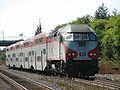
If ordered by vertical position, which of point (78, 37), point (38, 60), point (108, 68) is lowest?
point (108, 68)

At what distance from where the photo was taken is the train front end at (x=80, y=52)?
22.2 meters

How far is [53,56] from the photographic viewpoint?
83.0 feet

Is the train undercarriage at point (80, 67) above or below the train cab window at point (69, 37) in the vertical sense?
below

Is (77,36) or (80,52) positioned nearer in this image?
(80,52)

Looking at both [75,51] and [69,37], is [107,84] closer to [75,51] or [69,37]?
[75,51]

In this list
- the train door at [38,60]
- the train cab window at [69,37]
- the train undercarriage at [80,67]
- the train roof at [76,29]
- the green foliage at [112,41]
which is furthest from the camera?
the green foliage at [112,41]

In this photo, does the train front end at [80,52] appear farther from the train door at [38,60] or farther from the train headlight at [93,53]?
the train door at [38,60]

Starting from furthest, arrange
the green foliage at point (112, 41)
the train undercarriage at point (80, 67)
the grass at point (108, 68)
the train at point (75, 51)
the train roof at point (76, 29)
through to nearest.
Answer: the green foliage at point (112, 41)
the grass at point (108, 68)
the train roof at point (76, 29)
the train at point (75, 51)
the train undercarriage at point (80, 67)

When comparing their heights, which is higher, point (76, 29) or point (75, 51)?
point (76, 29)

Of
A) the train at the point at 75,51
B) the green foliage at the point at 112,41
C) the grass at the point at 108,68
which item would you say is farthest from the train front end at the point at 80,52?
the green foliage at the point at 112,41

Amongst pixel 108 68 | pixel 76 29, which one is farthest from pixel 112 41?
pixel 76 29

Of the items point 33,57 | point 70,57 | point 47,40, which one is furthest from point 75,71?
point 33,57

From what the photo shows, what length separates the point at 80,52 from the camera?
22.4m

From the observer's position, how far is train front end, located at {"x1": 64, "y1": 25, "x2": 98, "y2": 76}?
22.2 meters
